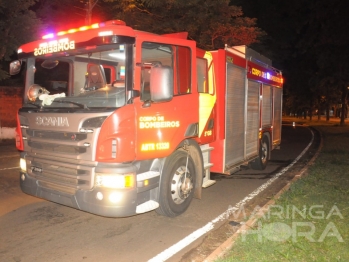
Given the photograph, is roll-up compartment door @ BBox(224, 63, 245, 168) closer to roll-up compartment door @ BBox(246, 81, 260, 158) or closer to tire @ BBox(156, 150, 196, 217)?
roll-up compartment door @ BBox(246, 81, 260, 158)

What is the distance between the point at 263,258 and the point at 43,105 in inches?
145

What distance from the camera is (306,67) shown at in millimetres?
41719

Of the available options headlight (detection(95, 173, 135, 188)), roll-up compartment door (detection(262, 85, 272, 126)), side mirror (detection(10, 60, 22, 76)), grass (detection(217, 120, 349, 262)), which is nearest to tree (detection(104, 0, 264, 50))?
roll-up compartment door (detection(262, 85, 272, 126))

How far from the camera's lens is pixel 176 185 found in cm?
579

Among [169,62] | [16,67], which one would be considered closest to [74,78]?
[16,67]

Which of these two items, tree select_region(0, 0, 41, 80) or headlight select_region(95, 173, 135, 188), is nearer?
headlight select_region(95, 173, 135, 188)

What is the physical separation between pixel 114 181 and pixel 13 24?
14.6 m

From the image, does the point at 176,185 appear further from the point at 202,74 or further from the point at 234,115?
the point at 234,115

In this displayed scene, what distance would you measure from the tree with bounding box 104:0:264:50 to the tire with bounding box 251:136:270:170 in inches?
256

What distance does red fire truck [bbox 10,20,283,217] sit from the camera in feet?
15.4

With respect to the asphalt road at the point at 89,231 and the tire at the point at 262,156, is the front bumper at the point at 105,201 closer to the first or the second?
the asphalt road at the point at 89,231

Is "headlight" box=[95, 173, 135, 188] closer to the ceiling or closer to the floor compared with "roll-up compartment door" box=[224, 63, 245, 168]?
closer to the floor

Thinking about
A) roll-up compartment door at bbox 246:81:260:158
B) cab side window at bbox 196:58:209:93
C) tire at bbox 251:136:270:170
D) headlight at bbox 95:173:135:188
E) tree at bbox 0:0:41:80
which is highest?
tree at bbox 0:0:41:80

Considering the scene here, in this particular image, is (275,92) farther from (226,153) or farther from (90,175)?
(90,175)
